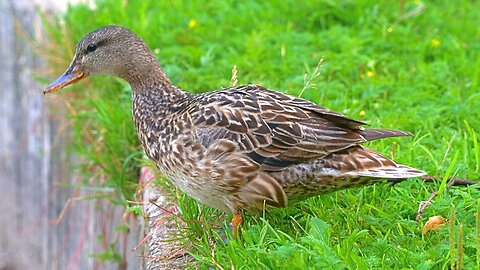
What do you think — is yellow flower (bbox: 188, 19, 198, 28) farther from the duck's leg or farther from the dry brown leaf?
the dry brown leaf

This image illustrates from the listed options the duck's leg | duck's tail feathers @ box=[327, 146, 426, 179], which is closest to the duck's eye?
the duck's leg

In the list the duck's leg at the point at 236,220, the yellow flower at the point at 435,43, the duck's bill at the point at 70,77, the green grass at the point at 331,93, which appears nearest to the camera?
the green grass at the point at 331,93

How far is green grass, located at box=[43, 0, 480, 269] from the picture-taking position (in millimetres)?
3441

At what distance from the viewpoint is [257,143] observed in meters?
3.70

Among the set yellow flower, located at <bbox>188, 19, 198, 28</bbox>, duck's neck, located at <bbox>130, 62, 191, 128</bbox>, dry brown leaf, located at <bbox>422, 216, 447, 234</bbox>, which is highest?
yellow flower, located at <bbox>188, 19, 198, 28</bbox>

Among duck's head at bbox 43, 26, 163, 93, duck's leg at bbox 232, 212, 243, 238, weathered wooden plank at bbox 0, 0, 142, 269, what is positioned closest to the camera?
duck's leg at bbox 232, 212, 243, 238

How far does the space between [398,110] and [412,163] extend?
0.84m

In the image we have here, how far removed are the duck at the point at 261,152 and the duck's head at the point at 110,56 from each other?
2.07ft

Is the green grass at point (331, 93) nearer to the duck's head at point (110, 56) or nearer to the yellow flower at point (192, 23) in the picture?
the yellow flower at point (192, 23)

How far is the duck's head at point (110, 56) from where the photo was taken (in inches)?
178

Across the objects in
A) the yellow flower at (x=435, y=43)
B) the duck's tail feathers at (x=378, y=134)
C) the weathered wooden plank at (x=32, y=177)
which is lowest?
the weathered wooden plank at (x=32, y=177)

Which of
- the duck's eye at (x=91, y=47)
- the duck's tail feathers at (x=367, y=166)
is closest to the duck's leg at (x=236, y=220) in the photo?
the duck's tail feathers at (x=367, y=166)

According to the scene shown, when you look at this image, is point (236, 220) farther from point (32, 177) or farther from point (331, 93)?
point (32, 177)

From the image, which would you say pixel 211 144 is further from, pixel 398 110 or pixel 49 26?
pixel 49 26
